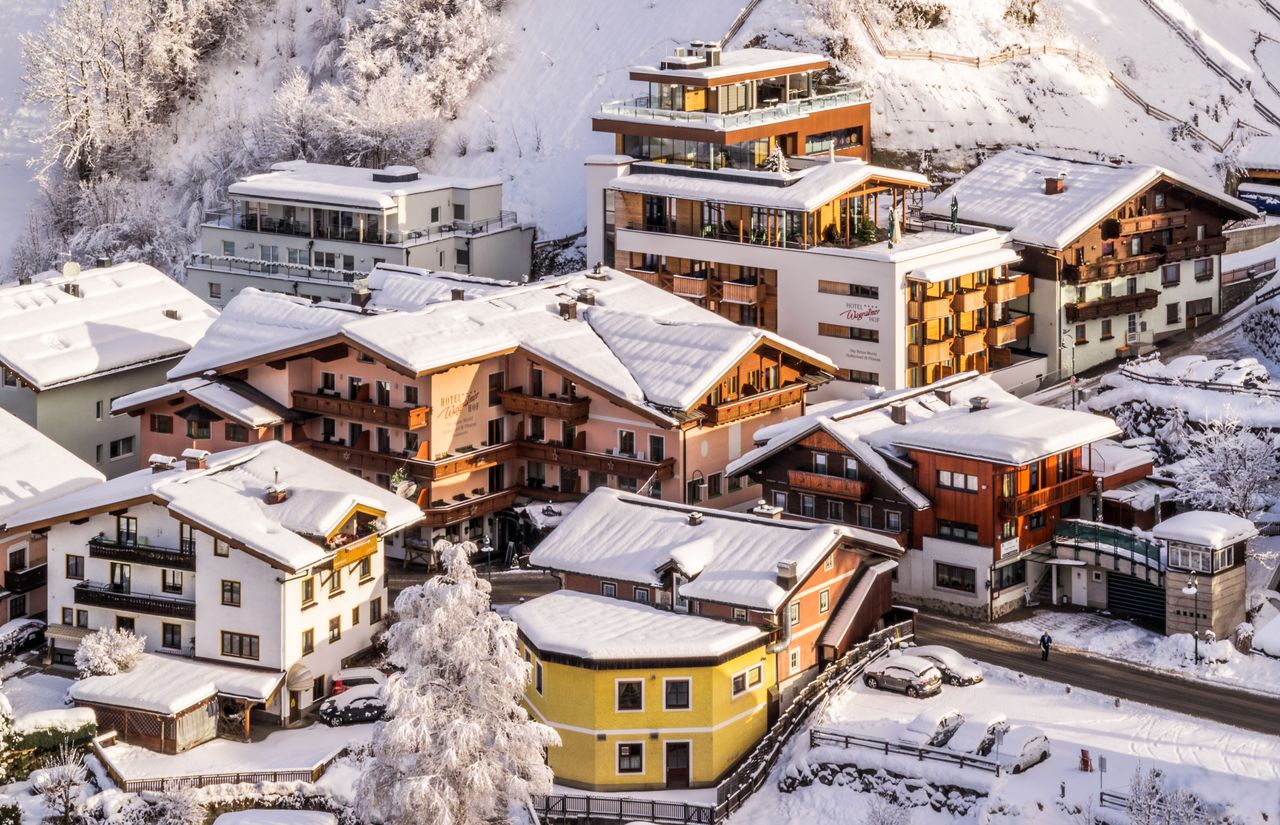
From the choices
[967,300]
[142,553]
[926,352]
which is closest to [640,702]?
[142,553]

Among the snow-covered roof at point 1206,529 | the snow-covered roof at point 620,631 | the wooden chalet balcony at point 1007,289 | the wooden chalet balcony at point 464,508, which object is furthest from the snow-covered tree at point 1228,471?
the wooden chalet balcony at point 464,508

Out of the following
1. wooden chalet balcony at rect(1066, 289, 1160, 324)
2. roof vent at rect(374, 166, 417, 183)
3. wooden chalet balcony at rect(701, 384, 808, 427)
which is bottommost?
wooden chalet balcony at rect(701, 384, 808, 427)

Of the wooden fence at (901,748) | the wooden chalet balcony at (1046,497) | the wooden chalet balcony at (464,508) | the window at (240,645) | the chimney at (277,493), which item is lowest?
the wooden fence at (901,748)

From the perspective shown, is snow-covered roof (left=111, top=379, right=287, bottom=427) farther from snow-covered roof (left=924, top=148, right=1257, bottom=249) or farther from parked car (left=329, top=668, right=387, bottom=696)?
Result: snow-covered roof (left=924, top=148, right=1257, bottom=249)

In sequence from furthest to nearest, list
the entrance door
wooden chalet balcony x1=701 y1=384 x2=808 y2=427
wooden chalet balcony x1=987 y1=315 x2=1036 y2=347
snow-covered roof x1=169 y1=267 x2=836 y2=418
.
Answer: wooden chalet balcony x1=987 y1=315 x2=1036 y2=347
wooden chalet balcony x1=701 y1=384 x2=808 y2=427
snow-covered roof x1=169 y1=267 x2=836 y2=418
the entrance door

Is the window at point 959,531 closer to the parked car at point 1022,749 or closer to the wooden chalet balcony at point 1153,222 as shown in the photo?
the parked car at point 1022,749

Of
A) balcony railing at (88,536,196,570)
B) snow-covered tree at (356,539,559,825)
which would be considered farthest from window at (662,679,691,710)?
balcony railing at (88,536,196,570)
